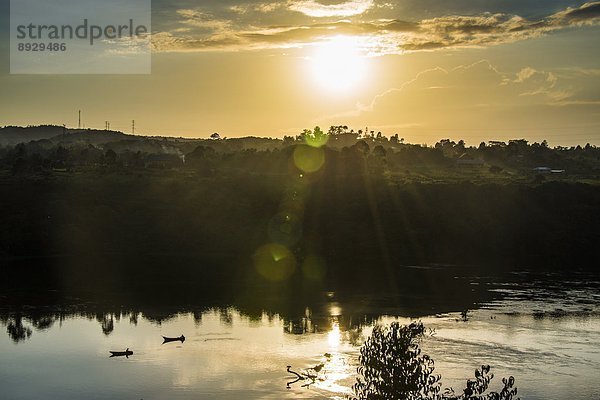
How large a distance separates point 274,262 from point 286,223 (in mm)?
21323

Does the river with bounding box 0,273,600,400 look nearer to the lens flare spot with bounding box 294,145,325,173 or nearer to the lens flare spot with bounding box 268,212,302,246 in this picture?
the lens flare spot with bounding box 268,212,302,246

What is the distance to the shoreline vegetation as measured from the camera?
366 feet

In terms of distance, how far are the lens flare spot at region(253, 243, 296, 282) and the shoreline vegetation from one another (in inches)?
6.6

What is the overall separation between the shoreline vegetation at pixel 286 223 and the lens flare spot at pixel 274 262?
0.17m

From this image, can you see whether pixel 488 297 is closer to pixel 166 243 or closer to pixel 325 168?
pixel 166 243

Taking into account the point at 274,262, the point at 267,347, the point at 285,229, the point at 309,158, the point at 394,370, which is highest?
the point at 309,158

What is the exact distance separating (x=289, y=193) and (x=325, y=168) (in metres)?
14.2

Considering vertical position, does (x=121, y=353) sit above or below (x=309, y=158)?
below

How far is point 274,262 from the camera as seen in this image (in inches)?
4500

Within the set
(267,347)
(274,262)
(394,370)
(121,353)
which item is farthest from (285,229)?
(394,370)

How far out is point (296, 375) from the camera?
52312 millimetres

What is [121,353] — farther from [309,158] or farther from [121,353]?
[309,158]

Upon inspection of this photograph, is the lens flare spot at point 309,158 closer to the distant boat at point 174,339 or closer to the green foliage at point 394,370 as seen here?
the distant boat at point 174,339

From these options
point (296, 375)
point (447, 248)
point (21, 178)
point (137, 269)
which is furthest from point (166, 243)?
point (296, 375)
